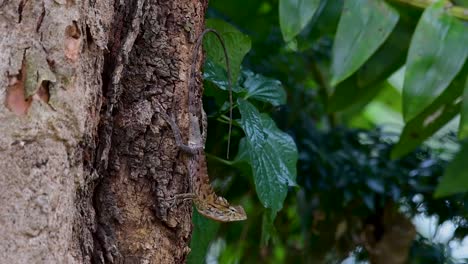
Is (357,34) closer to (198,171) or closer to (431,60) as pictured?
(431,60)

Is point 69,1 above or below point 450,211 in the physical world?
above

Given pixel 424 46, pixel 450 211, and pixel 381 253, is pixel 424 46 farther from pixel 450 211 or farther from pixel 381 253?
pixel 381 253

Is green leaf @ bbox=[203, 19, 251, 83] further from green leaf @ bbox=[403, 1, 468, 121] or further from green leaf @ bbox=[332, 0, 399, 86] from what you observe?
green leaf @ bbox=[403, 1, 468, 121]

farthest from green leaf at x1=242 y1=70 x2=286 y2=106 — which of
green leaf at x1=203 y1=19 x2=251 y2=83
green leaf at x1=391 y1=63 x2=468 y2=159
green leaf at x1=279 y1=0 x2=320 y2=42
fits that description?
green leaf at x1=391 y1=63 x2=468 y2=159

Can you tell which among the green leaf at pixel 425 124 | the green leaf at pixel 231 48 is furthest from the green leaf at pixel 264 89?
the green leaf at pixel 425 124

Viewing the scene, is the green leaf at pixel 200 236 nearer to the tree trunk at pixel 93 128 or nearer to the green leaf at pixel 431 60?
the tree trunk at pixel 93 128

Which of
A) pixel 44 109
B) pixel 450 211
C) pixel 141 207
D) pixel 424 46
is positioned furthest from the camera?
pixel 450 211

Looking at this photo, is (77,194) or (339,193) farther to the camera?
(339,193)

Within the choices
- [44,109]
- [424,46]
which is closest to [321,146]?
[424,46]

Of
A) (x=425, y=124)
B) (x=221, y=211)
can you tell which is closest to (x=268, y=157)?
(x=221, y=211)
